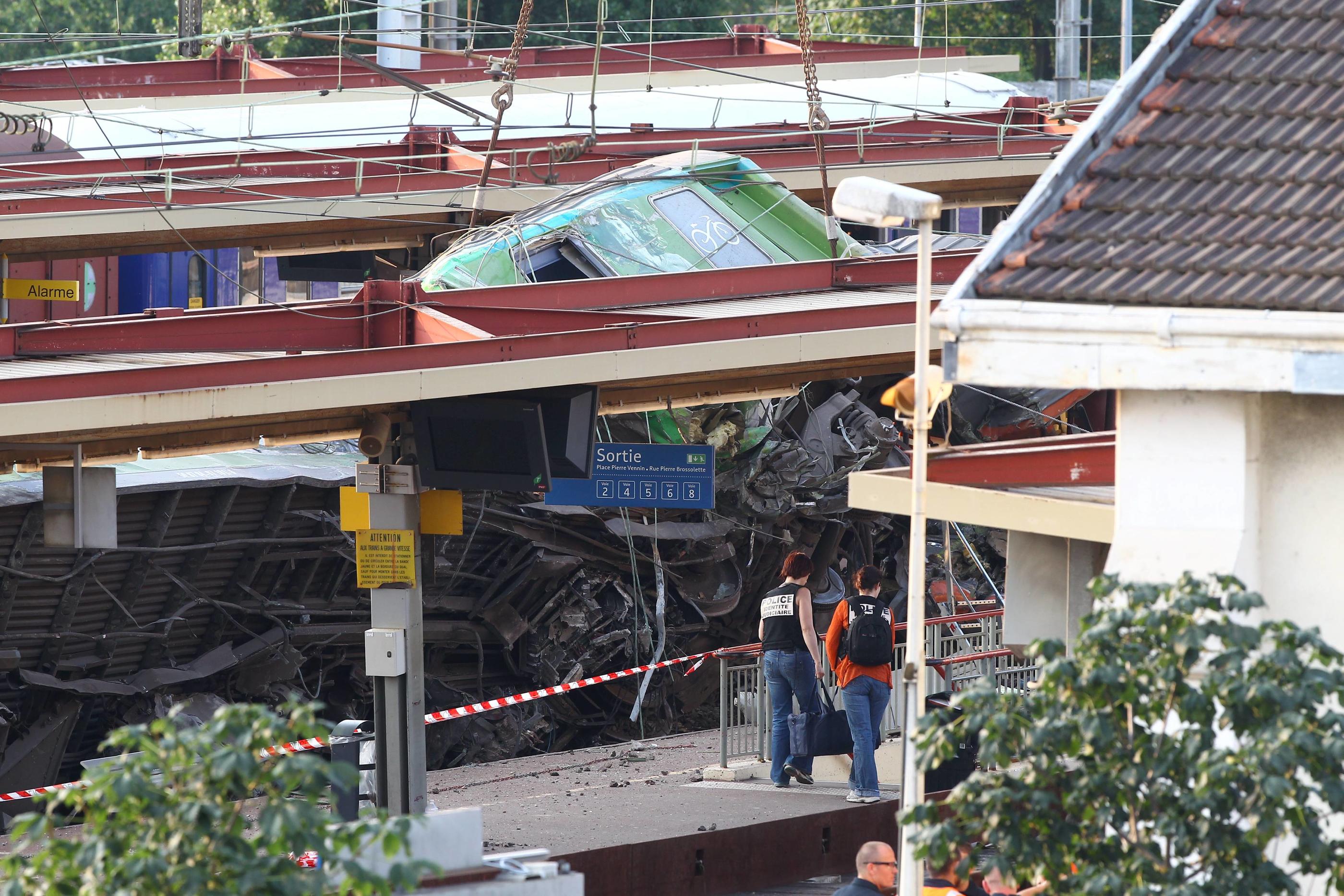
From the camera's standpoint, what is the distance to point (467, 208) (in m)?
21.0

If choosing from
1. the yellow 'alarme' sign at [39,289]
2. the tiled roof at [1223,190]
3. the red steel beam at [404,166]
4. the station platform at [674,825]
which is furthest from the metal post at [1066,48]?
the tiled roof at [1223,190]

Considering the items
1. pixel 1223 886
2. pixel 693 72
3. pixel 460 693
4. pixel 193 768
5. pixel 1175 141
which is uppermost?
pixel 693 72

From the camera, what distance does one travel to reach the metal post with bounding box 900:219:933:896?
7414 millimetres

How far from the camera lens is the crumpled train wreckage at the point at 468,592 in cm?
1745

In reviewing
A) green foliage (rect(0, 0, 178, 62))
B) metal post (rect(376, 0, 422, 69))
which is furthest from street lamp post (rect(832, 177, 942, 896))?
green foliage (rect(0, 0, 178, 62))

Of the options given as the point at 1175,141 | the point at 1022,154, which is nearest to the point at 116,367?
the point at 1175,141

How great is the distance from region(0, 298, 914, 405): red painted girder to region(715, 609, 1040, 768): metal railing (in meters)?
2.53

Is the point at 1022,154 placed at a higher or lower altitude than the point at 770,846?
higher

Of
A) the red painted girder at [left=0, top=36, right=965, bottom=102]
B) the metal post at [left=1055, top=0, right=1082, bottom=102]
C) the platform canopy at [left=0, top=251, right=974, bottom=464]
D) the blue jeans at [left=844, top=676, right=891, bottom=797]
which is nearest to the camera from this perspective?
the platform canopy at [left=0, top=251, right=974, bottom=464]

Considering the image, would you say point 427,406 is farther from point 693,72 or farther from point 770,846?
point 693,72

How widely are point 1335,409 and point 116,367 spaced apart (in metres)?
7.98

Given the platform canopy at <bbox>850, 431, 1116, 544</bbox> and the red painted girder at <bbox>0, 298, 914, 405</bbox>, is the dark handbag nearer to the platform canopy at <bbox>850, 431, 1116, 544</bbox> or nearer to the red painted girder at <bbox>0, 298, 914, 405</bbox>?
the red painted girder at <bbox>0, 298, 914, 405</bbox>

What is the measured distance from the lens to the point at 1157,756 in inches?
231

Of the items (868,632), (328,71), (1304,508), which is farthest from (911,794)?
(328,71)
